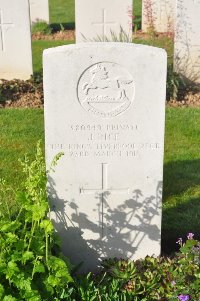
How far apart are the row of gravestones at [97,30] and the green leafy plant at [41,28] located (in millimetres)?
3509

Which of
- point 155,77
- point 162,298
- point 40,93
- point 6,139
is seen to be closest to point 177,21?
point 40,93

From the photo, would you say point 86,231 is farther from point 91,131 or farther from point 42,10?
point 42,10

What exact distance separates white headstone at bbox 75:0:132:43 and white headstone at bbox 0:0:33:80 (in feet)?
2.61

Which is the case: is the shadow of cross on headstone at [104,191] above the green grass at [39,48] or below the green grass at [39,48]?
below

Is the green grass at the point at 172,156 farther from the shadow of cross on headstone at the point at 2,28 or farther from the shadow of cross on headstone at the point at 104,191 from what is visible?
the shadow of cross on headstone at the point at 2,28

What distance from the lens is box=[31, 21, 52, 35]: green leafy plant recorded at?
1126 cm

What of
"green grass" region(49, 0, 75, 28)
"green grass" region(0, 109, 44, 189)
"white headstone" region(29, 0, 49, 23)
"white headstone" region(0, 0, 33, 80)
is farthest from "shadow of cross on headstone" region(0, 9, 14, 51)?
"green grass" region(49, 0, 75, 28)

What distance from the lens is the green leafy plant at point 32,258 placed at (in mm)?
3025

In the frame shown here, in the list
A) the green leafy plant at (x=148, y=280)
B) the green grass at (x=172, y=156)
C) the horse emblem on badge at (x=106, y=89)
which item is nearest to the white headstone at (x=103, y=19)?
the green grass at (x=172, y=156)

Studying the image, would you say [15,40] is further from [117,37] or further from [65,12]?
[65,12]

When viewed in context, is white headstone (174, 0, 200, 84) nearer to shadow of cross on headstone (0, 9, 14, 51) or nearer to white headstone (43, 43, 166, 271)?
shadow of cross on headstone (0, 9, 14, 51)

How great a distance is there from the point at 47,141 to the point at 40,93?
3899 millimetres

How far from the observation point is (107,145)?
3514 millimetres

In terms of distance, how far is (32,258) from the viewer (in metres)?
3.18
